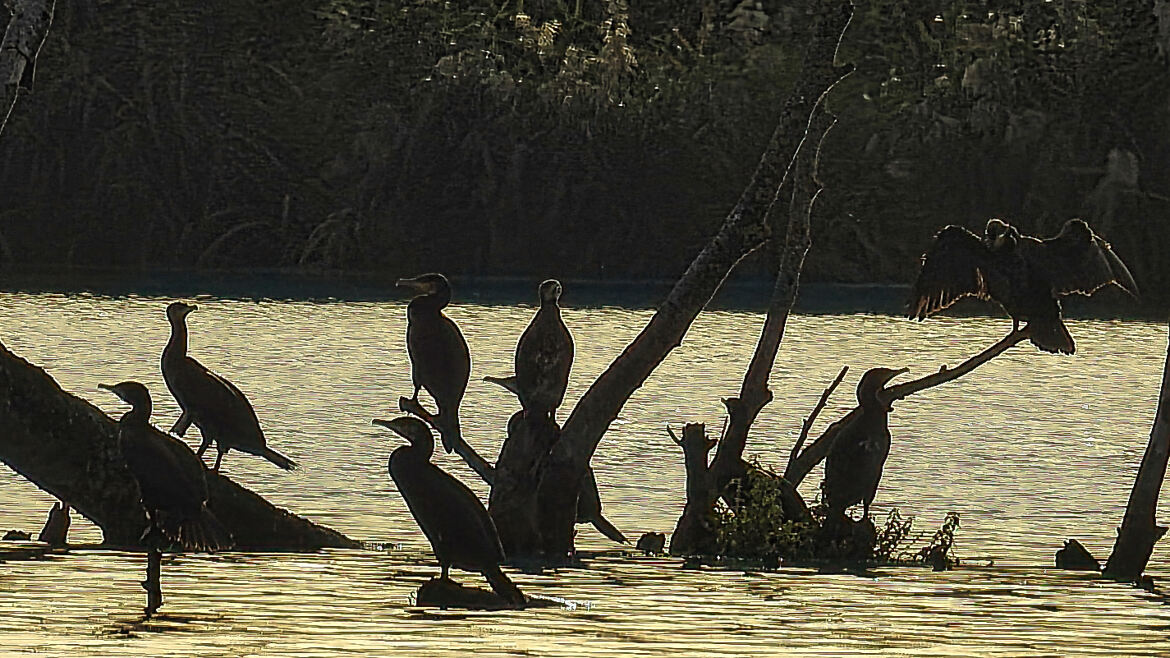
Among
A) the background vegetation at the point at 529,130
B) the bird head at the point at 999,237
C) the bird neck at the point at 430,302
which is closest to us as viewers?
the bird head at the point at 999,237

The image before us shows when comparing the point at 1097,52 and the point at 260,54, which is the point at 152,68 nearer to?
the point at 260,54

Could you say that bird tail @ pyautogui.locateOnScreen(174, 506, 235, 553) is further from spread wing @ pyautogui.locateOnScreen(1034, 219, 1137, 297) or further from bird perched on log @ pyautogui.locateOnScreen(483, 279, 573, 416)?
spread wing @ pyautogui.locateOnScreen(1034, 219, 1137, 297)

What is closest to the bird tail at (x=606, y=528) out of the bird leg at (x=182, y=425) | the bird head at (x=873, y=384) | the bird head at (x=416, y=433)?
the bird head at (x=873, y=384)

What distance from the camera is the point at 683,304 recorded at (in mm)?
10141

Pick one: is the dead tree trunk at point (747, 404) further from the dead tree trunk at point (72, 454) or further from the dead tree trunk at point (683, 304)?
the dead tree trunk at point (72, 454)

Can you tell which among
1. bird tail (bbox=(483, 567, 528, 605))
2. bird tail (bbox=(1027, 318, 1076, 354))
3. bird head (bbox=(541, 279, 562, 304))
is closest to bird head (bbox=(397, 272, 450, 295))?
bird head (bbox=(541, 279, 562, 304))

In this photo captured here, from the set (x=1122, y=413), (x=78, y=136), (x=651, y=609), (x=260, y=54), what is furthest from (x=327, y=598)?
(x=260, y=54)

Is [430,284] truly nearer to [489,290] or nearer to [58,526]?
[58,526]

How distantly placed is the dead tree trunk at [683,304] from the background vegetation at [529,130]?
107ft

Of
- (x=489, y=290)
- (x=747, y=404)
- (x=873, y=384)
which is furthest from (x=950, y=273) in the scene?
(x=489, y=290)

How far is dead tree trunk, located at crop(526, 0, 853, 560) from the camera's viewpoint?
9.91 metres

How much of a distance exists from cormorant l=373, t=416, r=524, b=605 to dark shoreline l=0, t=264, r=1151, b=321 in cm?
2796

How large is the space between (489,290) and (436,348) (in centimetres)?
2959

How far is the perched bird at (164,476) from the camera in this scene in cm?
753
